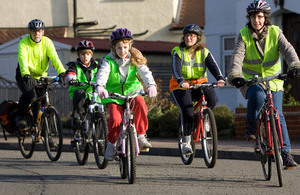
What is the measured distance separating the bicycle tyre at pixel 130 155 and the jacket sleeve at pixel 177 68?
1.60 m

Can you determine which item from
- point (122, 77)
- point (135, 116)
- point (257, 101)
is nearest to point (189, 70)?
point (122, 77)

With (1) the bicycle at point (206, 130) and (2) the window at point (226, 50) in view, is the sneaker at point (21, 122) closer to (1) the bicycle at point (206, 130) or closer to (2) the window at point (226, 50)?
(1) the bicycle at point (206, 130)

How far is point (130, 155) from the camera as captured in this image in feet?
27.8

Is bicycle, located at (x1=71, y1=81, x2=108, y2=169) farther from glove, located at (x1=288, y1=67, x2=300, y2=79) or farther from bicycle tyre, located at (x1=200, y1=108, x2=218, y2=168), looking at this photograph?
glove, located at (x1=288, y1=67, x2=300, y2=79)

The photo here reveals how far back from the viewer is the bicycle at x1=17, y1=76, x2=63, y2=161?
443 inches

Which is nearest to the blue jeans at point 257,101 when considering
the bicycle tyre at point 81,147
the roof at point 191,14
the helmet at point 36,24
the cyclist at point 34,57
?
the bicycle tyre at point 81,147

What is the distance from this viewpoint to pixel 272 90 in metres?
8.50

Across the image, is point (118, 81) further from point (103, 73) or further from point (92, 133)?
point (92, 133)

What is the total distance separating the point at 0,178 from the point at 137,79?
6.72ft

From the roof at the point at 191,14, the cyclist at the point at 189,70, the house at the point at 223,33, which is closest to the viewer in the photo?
the cyclist at the point at 189,70

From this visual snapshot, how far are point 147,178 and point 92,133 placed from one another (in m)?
1.38

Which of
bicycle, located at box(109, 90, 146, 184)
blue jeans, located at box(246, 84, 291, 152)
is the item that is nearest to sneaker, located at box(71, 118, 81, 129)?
bicycle, located at box(109, 90, 146, 184)

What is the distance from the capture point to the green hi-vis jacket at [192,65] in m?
10.3

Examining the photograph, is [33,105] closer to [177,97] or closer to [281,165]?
[177,97]
